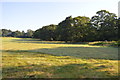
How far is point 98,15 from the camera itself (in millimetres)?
31484

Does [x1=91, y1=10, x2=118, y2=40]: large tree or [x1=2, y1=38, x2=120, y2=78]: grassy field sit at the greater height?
[x1=91, y1=10, x2=118, y2=40]: large tree

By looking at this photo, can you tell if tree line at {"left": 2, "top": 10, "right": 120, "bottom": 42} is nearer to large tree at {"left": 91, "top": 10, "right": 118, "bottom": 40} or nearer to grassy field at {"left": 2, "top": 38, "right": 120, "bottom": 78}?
large tree at {"left": 91, "top": 10, "right": 118, "bottom": 40}

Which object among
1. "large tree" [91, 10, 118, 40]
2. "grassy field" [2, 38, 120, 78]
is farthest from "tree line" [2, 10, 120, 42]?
"grassy field" [2, 38, 120, 78]

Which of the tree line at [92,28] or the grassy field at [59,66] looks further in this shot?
the tree line at [92,28]

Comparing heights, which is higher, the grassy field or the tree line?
the tree line

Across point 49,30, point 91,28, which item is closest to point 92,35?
point 91,28

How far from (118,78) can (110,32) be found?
27.3 m

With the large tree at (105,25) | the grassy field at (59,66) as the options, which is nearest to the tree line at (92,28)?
the large tree at (105,25)

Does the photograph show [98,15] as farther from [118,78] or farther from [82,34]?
[118,78]

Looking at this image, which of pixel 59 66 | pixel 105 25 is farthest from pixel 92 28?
pixel 59 66

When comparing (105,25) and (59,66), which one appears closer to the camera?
(59,66)

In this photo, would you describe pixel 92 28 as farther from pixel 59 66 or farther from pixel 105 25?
pixel 59 66

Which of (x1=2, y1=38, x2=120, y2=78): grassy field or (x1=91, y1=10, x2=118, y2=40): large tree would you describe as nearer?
(x1=2, y1=38, x2=120, y2=78): grassy field

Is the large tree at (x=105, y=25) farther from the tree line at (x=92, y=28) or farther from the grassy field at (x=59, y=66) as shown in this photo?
the grassy field at (x=59, y=66)
